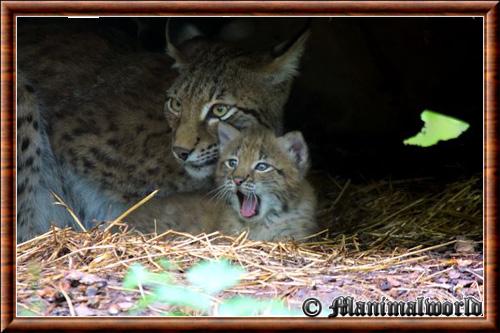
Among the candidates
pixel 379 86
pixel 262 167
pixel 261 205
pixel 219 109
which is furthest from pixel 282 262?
pixel 379 86

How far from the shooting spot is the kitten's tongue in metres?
5.98

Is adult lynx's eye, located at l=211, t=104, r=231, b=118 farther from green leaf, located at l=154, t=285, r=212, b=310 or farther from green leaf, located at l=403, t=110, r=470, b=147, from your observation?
green leaf, located at l=154, t=285, r=212, b=310

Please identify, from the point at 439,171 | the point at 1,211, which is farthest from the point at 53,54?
the point at 439,171

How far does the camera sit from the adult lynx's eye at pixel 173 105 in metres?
6.27

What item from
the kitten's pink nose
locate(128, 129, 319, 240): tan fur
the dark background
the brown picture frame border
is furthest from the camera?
the dark background

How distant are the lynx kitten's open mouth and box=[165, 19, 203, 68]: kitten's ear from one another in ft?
4.11

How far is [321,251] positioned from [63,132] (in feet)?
7.47

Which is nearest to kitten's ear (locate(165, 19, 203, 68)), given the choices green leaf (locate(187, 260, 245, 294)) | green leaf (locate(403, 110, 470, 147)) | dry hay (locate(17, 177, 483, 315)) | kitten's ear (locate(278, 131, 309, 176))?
kitten's ear (locate(278, 131, 309, 176))

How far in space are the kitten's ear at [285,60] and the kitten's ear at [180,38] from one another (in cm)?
68

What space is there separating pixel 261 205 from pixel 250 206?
0.26ft

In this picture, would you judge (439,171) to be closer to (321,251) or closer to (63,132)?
(321,251)

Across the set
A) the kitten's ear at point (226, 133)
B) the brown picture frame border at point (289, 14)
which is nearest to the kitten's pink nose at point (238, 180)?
the kitten's ear at point (226, 133)

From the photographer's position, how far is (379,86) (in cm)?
870

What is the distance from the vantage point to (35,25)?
7.17 meters
